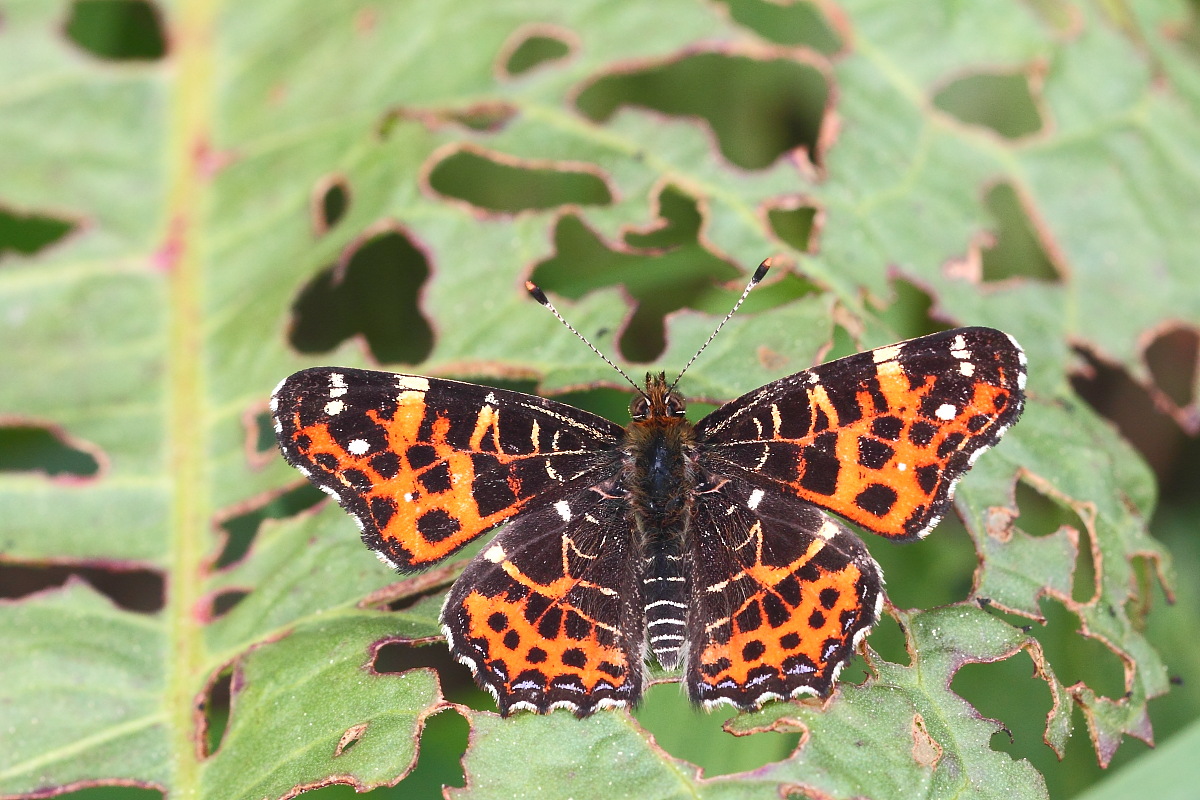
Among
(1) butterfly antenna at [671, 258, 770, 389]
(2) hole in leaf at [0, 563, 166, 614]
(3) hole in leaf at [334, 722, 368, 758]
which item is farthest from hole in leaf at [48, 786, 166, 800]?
(1) butterfly antenna at [671, 258, 770, 389]

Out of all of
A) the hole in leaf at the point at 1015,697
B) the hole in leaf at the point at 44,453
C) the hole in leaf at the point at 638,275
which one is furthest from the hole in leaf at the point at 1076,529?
the hole in leaf at the point at 44,453

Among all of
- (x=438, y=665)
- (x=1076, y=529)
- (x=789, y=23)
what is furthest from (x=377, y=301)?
(x=1076, y=529)

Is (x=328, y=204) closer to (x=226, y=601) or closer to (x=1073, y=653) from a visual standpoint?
(x=226, y=601)

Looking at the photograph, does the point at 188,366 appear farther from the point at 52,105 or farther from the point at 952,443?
the point at 952,443

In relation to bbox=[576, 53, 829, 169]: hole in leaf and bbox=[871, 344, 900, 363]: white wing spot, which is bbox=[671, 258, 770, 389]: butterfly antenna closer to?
bbox=[871, 344, 900, 363]: white wing spot

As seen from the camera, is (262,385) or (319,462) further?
(262,385)

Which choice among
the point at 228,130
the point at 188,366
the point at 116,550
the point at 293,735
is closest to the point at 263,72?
the point at 228,130

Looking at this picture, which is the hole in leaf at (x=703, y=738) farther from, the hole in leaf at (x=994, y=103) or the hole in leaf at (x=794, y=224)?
the hole in leaf at (x=994, y=103)
